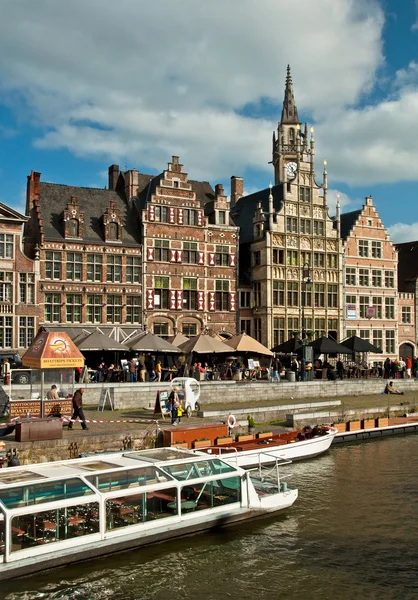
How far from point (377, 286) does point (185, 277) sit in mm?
16195

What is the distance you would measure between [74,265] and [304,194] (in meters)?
17.5

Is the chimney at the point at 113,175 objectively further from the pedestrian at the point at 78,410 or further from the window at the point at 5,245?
the pedestrian at the point at 78,410

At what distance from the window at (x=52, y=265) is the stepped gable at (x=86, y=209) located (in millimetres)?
943

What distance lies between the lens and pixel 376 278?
50.2m

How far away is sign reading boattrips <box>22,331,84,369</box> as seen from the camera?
2164 centimetres

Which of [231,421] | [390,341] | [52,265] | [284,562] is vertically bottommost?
[284,562]

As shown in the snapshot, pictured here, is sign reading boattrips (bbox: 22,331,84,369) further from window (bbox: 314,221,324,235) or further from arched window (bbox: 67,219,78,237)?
window (bbox: 314,221,324,235)

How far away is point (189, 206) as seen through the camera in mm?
42250

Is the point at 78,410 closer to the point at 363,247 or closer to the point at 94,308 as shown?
the point at 94,308

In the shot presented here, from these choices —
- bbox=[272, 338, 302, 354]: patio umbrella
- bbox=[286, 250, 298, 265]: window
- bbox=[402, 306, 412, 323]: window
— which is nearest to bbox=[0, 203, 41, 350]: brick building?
bbox=[272, 338, 302, 354]: patio umbrella

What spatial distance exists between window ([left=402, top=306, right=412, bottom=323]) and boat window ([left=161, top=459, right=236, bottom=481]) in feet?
128

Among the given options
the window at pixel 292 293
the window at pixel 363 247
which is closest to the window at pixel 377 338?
the window at pixel 363 247

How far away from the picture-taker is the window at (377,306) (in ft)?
163

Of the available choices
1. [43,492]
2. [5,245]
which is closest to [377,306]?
[5,245]
